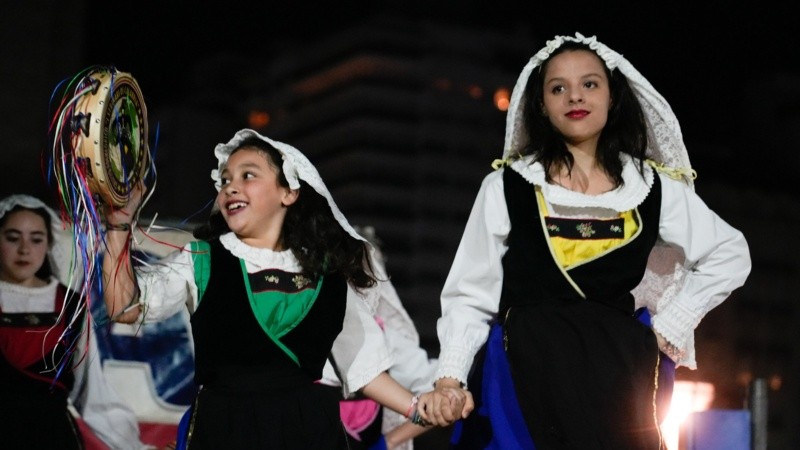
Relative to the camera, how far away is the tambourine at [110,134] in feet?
9.30

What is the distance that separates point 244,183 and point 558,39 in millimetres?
1045

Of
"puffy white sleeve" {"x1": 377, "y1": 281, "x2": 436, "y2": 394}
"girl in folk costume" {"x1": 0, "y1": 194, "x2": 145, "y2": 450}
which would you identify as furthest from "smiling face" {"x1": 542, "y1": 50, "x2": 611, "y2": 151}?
"girl in folk costume" {"x1": 0, "y1": 194, "x2": 145, "y2": 450}

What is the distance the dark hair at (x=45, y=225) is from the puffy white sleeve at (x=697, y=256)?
8.63 feet

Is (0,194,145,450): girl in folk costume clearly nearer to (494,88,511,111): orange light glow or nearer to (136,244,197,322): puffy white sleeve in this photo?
(136,244,197,322): puffy white sleeve

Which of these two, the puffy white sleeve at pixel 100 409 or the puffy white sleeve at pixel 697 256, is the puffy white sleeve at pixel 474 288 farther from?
the puffy white sleeve at pixel 100 409

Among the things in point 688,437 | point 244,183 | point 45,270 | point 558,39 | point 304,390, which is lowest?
point 688,437

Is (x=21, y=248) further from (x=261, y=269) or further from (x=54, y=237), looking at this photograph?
(x=261, y=269)

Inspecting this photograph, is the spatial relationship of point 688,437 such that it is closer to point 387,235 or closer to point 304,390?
point 304,390

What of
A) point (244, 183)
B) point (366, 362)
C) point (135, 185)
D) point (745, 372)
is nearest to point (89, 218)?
point (135, 185)

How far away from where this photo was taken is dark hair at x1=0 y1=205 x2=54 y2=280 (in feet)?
15.5

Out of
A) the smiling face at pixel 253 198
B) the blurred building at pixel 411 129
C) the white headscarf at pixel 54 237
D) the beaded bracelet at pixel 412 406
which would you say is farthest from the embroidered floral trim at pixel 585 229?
the blurred building at pixel 411 129

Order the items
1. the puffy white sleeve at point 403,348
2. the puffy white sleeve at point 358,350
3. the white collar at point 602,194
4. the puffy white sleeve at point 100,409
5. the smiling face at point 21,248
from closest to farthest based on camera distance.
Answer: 1. the white collar at point 602,194
2. the puffy white sleeve at point 358,350
3. the puffy white sleeve at point 100,409
4. the smiling face at point 21,248
5. the puffy white sleeve at point 403,348

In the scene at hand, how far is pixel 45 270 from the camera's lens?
478 cm

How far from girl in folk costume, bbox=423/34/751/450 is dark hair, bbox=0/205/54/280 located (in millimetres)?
2160
